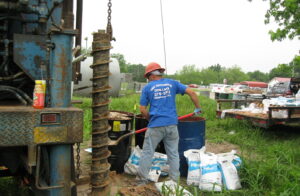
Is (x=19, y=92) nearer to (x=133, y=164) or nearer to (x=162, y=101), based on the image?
(x=162, y=101)

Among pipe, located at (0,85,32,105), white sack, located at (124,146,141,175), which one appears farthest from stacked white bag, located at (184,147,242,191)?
pipe, located at (0,85,32,105)

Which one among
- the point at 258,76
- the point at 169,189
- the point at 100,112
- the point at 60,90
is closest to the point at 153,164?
the point at 169,189

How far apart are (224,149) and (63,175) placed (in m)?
4.97

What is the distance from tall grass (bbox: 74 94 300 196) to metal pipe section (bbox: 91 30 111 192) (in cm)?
121

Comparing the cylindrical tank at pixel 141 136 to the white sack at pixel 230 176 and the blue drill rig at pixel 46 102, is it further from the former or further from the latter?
the blue drill rig at pixel 46 102

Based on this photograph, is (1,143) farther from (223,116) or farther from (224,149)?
(223,116)

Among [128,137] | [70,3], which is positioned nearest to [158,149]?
[128,137]

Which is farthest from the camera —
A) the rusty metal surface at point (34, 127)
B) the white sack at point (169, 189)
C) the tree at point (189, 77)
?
the tree at point (189, 77)

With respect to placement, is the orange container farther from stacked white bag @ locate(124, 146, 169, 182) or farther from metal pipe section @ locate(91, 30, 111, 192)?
stacked white bag @ locate(124, 146, 169, 182)

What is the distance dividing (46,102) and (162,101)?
2.29 m

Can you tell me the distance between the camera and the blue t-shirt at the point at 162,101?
468 cm

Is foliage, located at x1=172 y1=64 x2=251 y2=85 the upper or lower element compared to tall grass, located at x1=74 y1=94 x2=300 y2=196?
upper

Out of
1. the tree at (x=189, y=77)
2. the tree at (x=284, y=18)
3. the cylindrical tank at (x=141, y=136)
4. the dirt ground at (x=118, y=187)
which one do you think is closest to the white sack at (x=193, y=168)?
the dirt ground at (x=118, y=187)

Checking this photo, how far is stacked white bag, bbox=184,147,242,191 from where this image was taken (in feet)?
14.6
